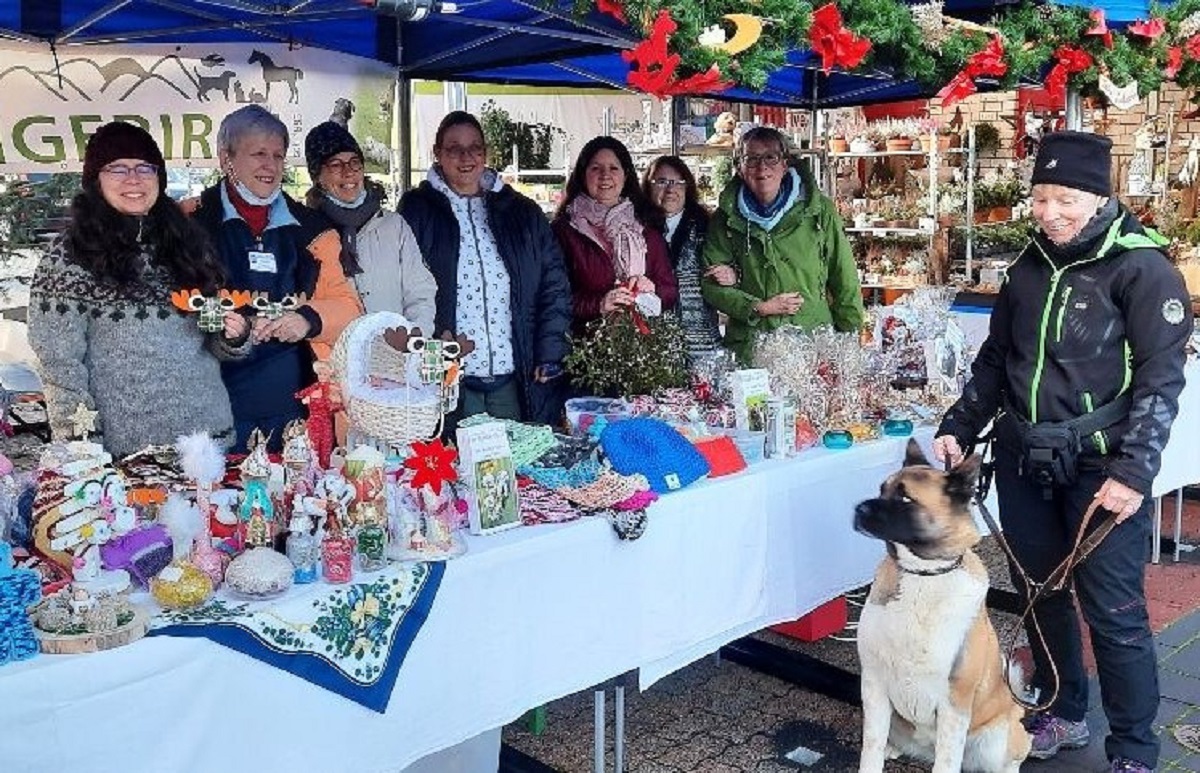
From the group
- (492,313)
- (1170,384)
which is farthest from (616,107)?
(1170,384)

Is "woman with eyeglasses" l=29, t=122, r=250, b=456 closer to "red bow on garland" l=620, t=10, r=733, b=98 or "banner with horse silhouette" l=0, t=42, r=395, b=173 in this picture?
"red bow on garland" l=620, t=10, r=733, b=98

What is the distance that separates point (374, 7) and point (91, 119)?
6.94 feet

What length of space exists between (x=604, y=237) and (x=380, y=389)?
179cm

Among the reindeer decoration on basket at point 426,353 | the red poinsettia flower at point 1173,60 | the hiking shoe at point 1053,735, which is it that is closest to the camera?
the reindeer decoration on basket at point 426,353

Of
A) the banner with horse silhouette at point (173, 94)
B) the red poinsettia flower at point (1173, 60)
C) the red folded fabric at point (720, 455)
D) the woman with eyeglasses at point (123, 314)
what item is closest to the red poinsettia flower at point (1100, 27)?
the red poinsettia flower at point (1173, 60)

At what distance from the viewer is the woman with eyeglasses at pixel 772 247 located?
12.9 ft

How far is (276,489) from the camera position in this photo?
86.7 inches

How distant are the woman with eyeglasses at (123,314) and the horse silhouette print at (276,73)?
2.55 metres

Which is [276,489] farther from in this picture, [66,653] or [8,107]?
[8,107]

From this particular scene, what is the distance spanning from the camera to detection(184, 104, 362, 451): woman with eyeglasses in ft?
10.1

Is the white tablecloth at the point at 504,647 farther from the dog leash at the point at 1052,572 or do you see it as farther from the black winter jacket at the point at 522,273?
the black winter jacket at the point at 522,273

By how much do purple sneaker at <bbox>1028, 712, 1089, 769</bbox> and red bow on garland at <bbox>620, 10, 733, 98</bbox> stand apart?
2.07 meters

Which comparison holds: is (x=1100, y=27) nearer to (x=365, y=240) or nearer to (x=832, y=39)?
(x=832, y=39)

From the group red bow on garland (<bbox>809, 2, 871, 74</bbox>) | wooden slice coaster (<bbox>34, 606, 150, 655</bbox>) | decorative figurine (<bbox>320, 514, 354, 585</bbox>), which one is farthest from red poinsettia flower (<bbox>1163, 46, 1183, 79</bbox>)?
wooden slice coaster (<bbox>34, 606, 150, 655</bbox>)
